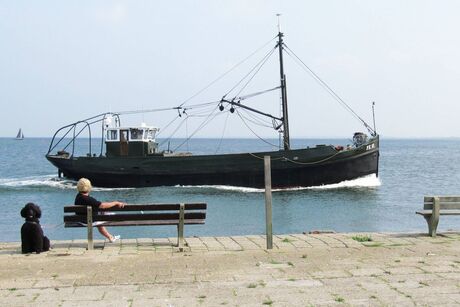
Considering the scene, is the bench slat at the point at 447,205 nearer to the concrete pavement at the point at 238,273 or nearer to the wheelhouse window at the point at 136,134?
the concrete pavement at the point at 238,273

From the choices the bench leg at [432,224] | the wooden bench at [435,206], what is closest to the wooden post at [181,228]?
the wooden bench at [435,206]

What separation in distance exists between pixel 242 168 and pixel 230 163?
76cm

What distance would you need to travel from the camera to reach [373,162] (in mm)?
36375

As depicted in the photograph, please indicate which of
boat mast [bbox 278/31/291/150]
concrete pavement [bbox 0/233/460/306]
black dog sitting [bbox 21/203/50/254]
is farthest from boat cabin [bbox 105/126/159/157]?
black dog sitting [bbox 21/203/50/254]

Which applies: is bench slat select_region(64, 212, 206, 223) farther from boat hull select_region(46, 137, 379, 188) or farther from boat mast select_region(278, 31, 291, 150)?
boat mast select_region(278, 31, 291, 150)

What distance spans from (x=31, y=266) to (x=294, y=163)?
27481 mm

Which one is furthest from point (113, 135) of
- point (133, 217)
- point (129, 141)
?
point (133, 217)

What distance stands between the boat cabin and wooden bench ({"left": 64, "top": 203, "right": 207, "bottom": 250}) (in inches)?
1033

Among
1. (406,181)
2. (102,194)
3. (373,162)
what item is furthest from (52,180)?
(406,181)

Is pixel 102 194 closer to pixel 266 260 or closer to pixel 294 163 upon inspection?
pixel 294 163

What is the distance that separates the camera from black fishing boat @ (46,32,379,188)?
1342 inches

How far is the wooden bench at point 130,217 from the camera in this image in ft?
28.3

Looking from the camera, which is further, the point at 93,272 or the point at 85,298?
the point at 93,272

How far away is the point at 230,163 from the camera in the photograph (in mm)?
34594
